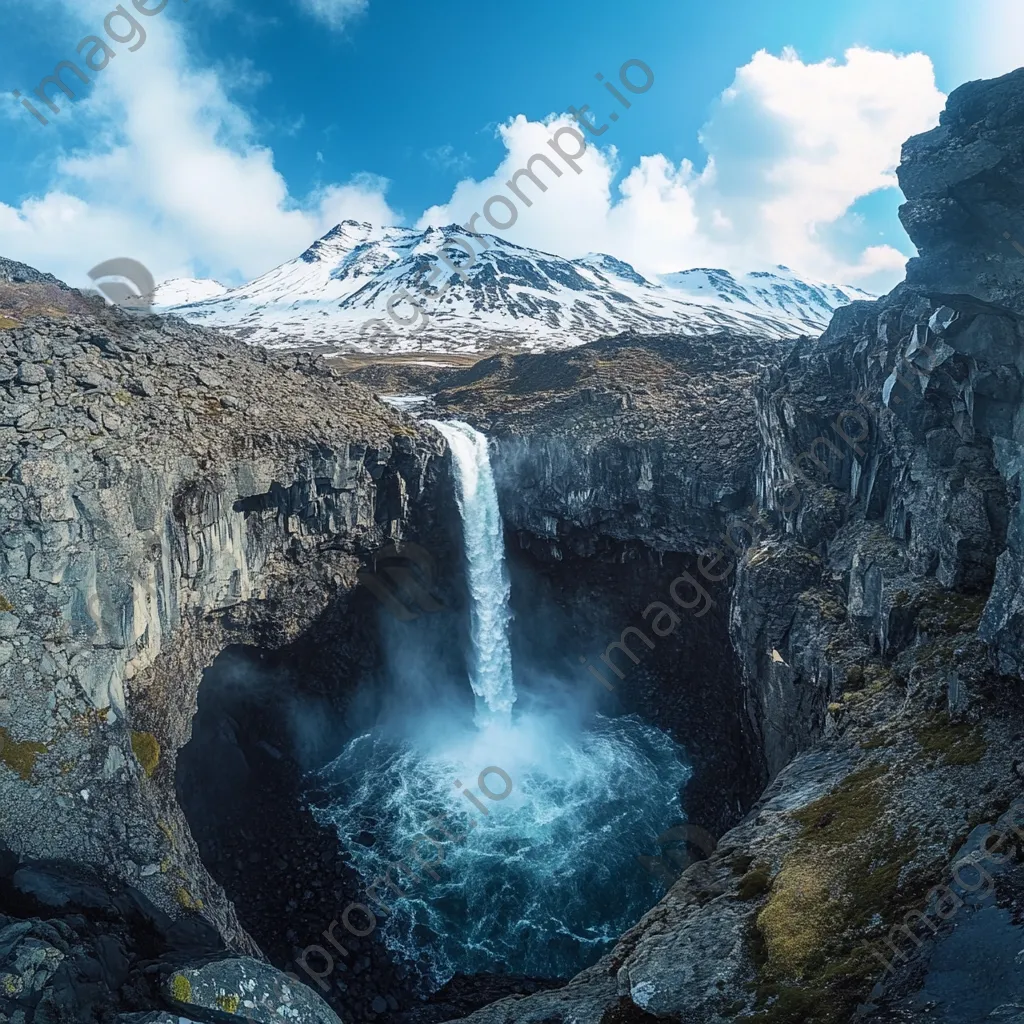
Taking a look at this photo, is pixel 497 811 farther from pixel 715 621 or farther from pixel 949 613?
pixel 949 613

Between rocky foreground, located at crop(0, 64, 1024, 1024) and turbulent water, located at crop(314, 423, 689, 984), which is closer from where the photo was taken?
rocky foreground, located at crop(0, 64, 1024, 1024)

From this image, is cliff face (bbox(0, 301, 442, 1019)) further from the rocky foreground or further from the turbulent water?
the turbulent water

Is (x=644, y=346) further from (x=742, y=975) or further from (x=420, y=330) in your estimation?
(x=420, y=330)

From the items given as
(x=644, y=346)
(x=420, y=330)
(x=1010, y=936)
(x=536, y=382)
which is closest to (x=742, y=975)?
(x=1010, y=936)

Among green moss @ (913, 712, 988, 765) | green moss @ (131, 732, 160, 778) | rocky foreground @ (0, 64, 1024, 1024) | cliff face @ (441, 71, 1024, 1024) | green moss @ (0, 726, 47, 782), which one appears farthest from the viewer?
green moss @ (131, 732, 160, 778)

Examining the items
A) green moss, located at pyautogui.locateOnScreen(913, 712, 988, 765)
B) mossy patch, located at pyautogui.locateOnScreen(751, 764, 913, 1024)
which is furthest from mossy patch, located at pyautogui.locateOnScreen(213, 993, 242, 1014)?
green moss, located at pyautogui.locateOnScreen(913, 712, 988, 765)
